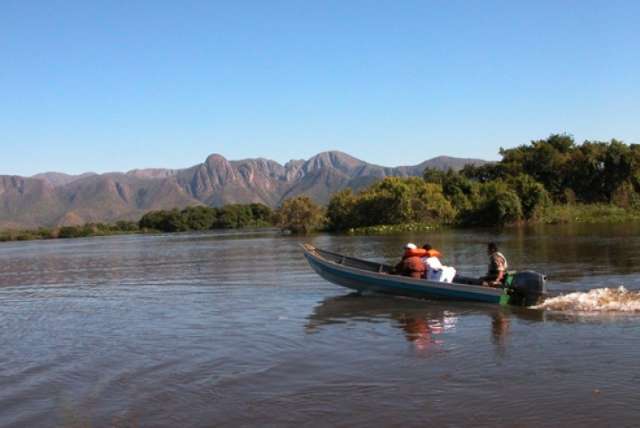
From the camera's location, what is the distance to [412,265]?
1900cm

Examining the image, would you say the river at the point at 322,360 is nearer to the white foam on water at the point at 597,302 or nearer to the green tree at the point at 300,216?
the white foam on water at the point at 597,302

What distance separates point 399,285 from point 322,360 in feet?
23.2

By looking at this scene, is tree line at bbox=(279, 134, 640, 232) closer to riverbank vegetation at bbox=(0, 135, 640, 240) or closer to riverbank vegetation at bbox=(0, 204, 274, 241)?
riverbank vegetation at bbox=(0, 135, 640, 240)

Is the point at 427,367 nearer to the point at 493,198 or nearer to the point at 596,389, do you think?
the point at 596,389

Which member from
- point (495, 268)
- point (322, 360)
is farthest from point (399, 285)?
point (322, 360)

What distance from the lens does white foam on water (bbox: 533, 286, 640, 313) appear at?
15176mm

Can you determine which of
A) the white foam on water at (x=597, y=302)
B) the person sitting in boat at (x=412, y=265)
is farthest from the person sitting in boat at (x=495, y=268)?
the person sitting in boat at (x=412, y=265)

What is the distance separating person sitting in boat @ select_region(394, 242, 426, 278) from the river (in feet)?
2.74

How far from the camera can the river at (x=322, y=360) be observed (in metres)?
9.12

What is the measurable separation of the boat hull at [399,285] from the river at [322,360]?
1.08ft

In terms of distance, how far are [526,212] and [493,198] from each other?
4349 millimetres

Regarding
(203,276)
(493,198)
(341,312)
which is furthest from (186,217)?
(341,312)

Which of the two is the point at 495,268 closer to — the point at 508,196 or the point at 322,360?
the point at 322,360

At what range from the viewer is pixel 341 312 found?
1786 cm
